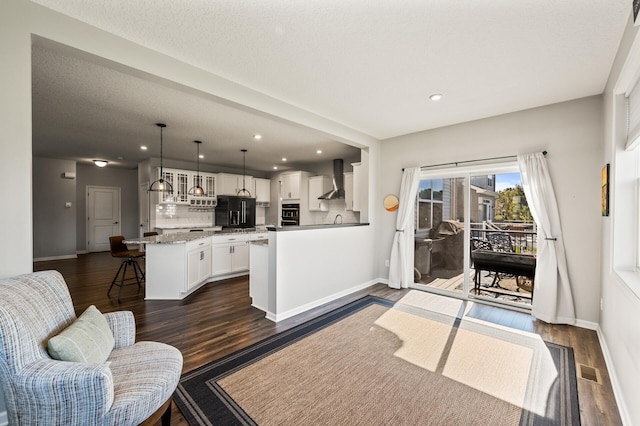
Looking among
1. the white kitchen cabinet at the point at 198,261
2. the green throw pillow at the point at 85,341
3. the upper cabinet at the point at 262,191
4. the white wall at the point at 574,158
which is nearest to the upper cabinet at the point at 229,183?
the upper cabinet at the point at 262,191

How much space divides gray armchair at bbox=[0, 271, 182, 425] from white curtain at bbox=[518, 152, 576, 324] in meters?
4.01

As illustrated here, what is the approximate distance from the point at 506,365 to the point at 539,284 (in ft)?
4.97

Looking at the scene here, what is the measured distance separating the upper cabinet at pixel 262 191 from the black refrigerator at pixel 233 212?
0.46 metres

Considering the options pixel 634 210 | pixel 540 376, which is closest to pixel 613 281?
pixel 634 210

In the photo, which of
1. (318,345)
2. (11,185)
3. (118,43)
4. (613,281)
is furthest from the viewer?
(318,345)

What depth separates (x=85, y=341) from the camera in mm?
1486

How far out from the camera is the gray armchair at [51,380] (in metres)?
1.22

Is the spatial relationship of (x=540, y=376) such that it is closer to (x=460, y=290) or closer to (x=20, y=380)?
(x=460, y=290)

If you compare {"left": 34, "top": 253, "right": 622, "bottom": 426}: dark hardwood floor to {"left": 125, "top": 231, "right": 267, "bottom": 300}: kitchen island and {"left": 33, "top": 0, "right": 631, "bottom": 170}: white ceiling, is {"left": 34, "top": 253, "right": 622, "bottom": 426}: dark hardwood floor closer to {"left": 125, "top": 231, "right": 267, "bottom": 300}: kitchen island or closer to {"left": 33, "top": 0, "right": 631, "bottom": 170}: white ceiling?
{"left": 125, "top": 231, "right": 267, "bottom": 300}: kitchen island

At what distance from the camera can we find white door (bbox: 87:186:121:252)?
854 centimetres

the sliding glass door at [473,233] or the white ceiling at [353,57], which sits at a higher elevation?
the white ceiling at [353,57]

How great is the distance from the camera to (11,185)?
1.68m

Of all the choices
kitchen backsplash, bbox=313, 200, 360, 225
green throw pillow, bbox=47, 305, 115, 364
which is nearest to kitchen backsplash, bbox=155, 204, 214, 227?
kitchen backsplash, bbox=313, 200, 360, 225

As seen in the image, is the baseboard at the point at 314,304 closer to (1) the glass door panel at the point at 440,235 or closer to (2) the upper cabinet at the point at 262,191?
(1) the glass door panel at the point at 440,235
